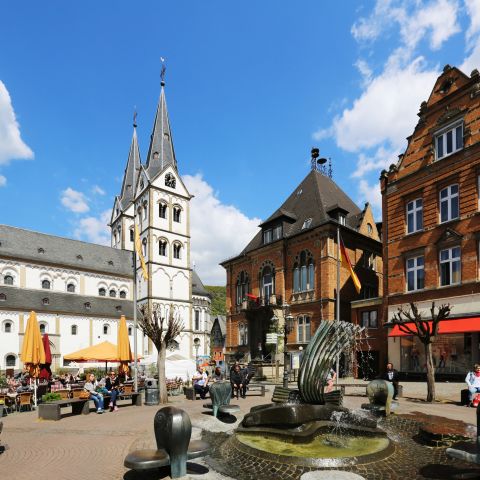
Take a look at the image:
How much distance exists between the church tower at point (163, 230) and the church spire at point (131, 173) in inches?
111

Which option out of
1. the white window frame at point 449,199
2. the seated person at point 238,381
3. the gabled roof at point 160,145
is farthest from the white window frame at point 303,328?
the gabled roof at point 160,145

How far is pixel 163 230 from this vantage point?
6022 cm

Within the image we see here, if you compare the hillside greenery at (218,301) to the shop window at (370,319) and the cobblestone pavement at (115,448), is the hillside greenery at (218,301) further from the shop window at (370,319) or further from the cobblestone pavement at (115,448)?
the cobblestone pavement at (115,448)

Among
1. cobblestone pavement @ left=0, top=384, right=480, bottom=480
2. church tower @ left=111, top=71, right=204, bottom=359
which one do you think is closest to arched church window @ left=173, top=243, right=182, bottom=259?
church tower @ left=111, top=71, right=204, bottom=359

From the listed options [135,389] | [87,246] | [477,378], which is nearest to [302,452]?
[477,378]

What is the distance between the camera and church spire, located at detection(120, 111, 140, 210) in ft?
234

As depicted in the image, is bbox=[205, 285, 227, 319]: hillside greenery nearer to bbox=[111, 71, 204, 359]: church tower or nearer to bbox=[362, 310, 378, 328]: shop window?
bbox=[111, 71, 204, 359]: church tower

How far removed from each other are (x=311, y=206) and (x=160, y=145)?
37.6 meters

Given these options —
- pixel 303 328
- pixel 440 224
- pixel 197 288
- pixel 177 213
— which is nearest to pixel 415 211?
pixel 440 224

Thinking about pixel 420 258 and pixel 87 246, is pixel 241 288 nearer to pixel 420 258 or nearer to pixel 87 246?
pixel 420 258

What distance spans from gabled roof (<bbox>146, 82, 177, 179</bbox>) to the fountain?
55.0 meters

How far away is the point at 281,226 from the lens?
36219mm

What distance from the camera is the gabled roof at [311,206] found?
114 feet

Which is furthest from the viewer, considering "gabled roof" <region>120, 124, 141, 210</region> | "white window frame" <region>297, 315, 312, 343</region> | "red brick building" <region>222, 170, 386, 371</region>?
"gabled roof" <region>120, 124, 141, 210</region>
